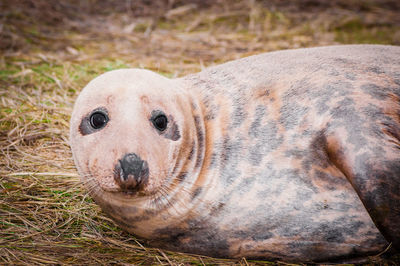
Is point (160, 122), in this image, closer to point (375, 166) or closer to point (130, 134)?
point (130, 134)

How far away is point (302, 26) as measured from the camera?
6305mm

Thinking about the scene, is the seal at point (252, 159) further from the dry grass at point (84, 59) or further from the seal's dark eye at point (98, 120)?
the dry grass at point (84, 59)

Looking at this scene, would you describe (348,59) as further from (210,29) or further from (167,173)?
(210,29)

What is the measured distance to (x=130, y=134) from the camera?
191 cm

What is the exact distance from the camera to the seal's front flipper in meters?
1.82

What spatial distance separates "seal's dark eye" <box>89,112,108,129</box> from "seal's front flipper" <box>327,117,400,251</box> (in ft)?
3.53

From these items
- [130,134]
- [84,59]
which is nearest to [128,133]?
[130,134]

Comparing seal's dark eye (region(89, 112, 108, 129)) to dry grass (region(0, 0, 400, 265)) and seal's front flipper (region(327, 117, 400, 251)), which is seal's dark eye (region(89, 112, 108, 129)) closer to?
dry grass (region(0, 0, 400, 265))

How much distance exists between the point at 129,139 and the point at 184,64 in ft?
9.94

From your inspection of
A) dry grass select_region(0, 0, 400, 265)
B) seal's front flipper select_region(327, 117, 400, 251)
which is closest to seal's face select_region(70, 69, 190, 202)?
dry grass select_region(0, 0, 400, 265)

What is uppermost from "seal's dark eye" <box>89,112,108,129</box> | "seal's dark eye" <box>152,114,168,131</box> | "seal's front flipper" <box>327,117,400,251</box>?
"seal's dark eye" <box>89,112,108,129</box>

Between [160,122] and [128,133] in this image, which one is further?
[160,122]

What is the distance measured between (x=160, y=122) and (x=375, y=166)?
100cm

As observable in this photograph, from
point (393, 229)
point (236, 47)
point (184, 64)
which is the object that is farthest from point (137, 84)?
point (236, 47)
